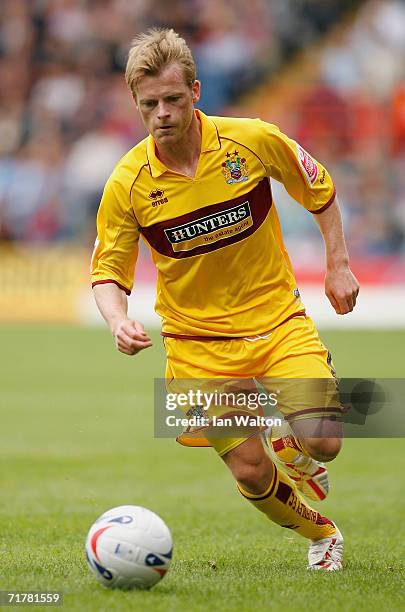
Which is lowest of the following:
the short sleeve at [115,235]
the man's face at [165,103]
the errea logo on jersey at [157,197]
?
the short sleeve at [115,235]

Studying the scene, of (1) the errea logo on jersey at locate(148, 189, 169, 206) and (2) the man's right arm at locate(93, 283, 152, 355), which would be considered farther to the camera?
(1) the errea logo on jersey at locate(148, 189, 169, 206)

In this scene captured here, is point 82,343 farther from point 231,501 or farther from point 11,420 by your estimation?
point 231,501

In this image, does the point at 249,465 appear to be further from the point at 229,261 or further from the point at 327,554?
the point at 229,261

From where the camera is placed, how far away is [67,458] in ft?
30.0

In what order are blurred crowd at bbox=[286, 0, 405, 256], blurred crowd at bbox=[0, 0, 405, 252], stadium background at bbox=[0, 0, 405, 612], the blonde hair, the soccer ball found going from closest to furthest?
the soccer ball, the blonde hair, stadium background at bbox=[0, 0, 405, 612], blurred crowd at bbox=[286, 0, 405, 256], blurred crowd at bbox=[0, 0, 405, 252]

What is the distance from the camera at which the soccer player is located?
534cm

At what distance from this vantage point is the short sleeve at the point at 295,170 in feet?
18.0

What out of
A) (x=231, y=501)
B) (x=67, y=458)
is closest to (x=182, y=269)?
(x=231, y=501)

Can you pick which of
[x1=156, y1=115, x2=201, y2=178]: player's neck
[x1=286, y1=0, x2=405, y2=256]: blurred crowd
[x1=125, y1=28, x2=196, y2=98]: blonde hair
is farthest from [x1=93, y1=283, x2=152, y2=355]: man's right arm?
[x1=286, y1=0, x2=405, y2=256]: blurred crowd

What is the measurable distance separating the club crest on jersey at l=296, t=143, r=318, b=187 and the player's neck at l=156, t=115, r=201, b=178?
0.49 metres

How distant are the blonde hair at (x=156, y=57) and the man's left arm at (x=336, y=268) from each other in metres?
0.95

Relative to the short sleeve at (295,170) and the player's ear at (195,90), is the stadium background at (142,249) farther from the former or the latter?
the player's ear at (195,90)

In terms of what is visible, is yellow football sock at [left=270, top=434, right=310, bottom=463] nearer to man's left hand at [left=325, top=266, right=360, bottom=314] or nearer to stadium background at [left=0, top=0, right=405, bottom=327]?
man's left hand at [left=325, top=266, right=360, bottom=314]

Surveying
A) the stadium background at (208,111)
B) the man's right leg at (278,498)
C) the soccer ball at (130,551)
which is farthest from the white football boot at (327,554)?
the stadium background at (208,111)
